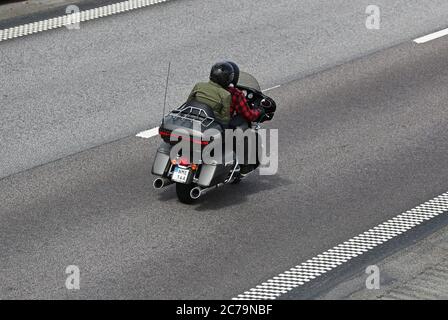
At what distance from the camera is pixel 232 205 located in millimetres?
13297

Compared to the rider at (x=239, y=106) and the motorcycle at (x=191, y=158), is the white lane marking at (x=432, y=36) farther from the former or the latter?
the motorcycle at (x=191, y=158)

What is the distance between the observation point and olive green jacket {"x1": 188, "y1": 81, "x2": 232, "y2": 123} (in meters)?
13.0

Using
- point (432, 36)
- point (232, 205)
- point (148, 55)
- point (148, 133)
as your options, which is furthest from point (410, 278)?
point (432, 36)

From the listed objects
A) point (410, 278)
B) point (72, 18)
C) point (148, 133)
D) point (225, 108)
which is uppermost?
point (72, 18)

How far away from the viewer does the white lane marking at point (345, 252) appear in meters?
11.3

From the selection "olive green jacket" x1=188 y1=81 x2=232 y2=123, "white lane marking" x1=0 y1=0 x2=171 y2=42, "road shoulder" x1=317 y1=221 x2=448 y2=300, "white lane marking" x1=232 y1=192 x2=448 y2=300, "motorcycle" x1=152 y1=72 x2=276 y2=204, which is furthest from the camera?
"white lane marking" x1=0 y1=0 x2=171 y2=42

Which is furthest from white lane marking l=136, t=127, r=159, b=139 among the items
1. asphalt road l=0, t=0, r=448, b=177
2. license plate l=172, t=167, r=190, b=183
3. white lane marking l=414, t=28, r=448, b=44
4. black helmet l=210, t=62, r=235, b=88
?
white lane marking l=414, t=28, r=448, b=44

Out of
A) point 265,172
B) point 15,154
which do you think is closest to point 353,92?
point 265,172

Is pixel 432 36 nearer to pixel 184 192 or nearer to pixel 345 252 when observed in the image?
pixel 184 192

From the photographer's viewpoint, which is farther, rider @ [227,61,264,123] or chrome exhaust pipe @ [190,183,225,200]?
rider @ [227,61,264,123]

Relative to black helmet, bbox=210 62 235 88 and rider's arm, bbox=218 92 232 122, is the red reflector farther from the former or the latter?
black helmet, bbox=210 62 235 88

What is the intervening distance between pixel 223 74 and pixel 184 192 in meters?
1.33

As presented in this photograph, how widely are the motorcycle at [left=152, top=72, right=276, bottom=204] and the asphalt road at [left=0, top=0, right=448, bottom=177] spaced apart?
2112 mm

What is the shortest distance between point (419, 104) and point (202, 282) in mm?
6076
